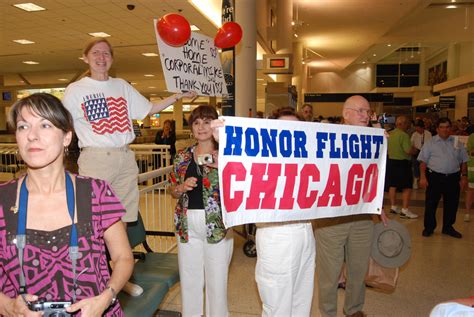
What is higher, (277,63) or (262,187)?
(277,63)

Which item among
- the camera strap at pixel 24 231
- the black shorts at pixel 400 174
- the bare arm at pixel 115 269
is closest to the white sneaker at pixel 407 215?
the black shorts at pixel 400 174

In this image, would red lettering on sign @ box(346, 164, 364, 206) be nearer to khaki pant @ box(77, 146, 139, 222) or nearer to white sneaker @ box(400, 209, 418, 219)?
khaki pant @ box(77, 146, 139, 222)

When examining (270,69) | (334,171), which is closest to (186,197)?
(334,171)

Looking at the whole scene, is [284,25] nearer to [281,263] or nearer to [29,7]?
[29,7]

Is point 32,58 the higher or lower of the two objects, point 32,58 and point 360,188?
the higher

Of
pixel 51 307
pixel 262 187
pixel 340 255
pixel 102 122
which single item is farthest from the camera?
pixel 340 255

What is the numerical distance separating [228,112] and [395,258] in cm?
242

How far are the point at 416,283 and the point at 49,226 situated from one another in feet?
13.5

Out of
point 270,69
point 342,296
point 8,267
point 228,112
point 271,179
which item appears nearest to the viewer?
point 8,267

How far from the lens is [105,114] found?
2744 millimetres

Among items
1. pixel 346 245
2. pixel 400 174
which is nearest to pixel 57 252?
pixel 346 245

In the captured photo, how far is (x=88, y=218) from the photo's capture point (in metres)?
1.54

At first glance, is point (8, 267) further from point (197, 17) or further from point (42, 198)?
point (197, 17)

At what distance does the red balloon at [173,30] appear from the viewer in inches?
129
